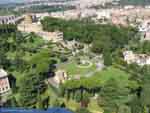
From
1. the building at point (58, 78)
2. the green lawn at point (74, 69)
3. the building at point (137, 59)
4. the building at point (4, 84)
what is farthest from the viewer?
the building at point (137, 59)

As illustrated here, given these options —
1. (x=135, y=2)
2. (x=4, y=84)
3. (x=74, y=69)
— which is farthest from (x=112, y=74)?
(x=135, y=2)

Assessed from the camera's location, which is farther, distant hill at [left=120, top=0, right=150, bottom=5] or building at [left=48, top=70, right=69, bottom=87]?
distant hill at [left=120, top=0, right=150, bottom=5]

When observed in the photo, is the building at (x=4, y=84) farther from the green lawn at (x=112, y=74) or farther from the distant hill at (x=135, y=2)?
the distant hill at (x=135, y=2)

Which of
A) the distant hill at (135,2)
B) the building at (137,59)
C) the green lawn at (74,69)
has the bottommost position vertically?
the green lawn at (74,69)

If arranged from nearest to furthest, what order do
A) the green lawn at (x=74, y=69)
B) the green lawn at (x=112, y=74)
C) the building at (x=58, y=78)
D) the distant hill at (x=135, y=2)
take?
the building at (x=58, y=78)
the green lawn at (x=112, y=74)
the green lawn at (x=74, y=69)
the distant hill at (x=135, y=2)

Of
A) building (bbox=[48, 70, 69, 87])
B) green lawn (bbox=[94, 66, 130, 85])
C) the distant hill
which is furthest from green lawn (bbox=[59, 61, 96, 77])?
the distant hill

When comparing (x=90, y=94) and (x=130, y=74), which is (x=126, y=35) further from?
(x=90, y=94)

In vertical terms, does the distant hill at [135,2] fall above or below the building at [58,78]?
above

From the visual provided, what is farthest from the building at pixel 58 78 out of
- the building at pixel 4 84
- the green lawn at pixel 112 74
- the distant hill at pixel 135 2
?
the distant hill at pixel 135 2

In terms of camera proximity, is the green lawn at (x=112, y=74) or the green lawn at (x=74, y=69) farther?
the green lawn at (x=74, y=69)

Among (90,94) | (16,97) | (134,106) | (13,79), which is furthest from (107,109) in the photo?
(13,79)

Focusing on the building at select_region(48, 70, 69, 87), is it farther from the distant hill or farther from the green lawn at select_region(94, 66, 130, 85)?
the distant hill
